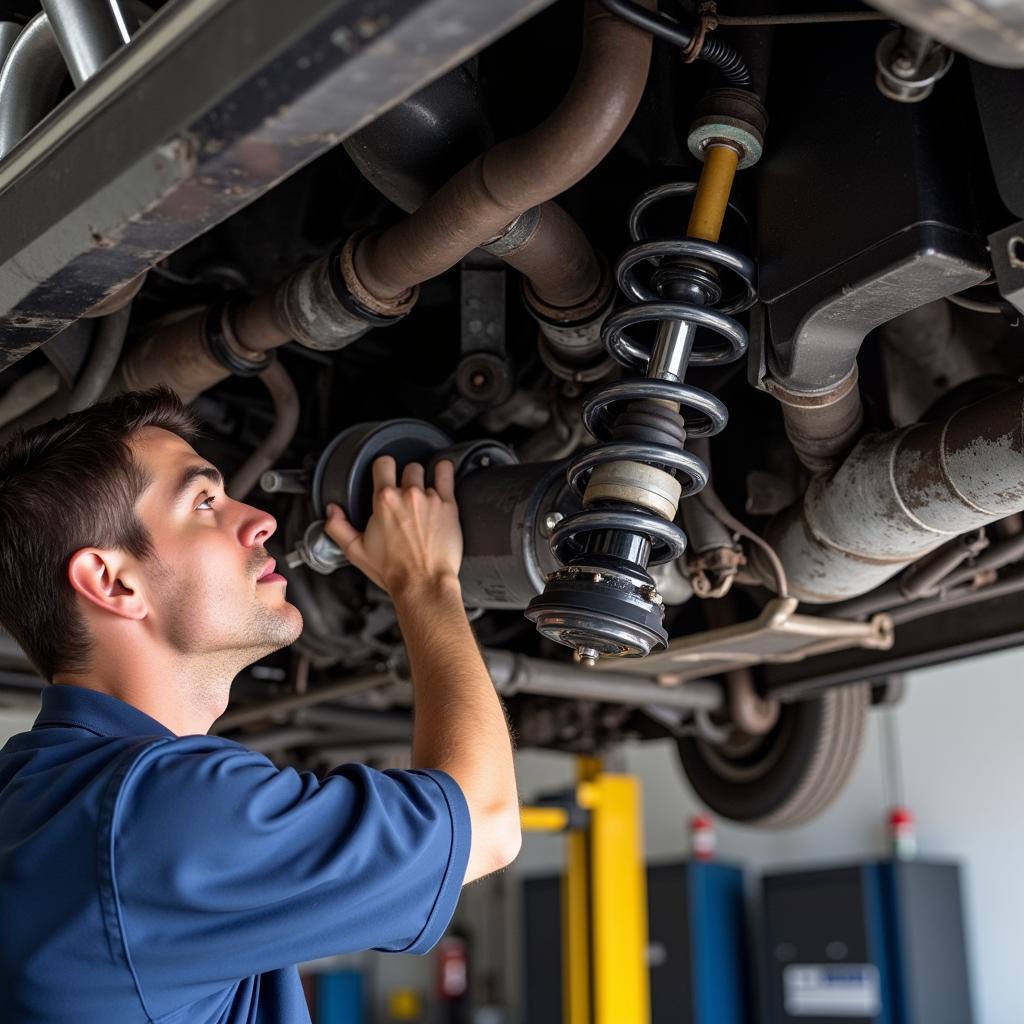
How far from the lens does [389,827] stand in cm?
93

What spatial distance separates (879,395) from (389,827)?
80 cm

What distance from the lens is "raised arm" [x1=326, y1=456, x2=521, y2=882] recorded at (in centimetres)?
103

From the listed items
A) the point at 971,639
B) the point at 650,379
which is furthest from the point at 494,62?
the point at 971,639

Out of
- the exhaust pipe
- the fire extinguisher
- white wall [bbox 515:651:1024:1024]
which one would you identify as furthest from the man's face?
the fire extinguisher

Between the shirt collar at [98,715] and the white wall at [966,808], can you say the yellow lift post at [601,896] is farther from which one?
the shirt collar at [98,715]

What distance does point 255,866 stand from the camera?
0.89m

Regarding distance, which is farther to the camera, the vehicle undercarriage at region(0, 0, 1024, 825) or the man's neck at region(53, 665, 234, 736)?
the man's neck at region(53, 665, 234, 736)

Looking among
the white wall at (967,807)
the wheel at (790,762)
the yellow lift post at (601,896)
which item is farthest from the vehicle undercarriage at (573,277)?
the white wall at (967,807)

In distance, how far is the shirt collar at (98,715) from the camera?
1.09m

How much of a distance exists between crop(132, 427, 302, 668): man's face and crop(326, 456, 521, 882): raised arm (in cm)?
13

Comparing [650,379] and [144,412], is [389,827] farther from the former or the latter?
[144,412]

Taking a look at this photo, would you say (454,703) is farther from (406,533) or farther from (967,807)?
(967,807)

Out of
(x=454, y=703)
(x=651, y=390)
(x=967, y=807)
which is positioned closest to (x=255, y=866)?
(x=454, y=703)

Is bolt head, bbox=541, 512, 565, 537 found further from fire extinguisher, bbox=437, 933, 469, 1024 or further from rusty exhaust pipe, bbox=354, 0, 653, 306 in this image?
fire extinguisher, bbox=437, 933, 469, 1024
